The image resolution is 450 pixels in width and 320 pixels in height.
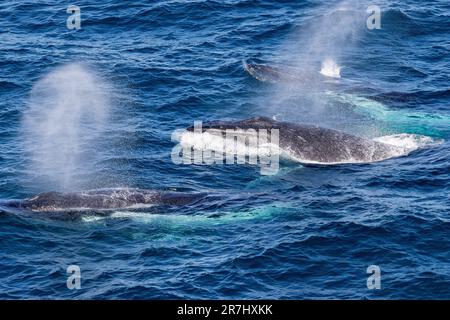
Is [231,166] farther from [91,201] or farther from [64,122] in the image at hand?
[64,122]

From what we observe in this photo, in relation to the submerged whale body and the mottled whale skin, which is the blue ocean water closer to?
the mottled whale skin

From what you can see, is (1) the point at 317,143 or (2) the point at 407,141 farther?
(2) the point at 407,141

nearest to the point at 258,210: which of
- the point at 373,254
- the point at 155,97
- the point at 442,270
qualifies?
the point at 373,254

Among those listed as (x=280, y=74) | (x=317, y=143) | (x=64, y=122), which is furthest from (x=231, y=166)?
(x=280, y=74)

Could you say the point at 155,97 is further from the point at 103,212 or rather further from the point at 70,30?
the point at 103,212

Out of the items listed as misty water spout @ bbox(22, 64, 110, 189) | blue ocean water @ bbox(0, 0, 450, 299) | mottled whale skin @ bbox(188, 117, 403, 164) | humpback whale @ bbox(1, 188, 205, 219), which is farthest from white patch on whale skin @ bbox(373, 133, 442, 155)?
misty water spout @ bbox(22, 64, 110, 189)

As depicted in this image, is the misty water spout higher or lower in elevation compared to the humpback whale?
higher
